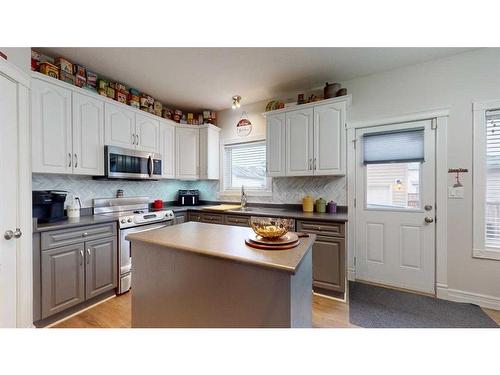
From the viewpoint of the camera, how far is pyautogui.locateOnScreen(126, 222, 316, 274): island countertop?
3.32 feet

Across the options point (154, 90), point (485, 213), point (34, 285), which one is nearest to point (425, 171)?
point (485, 213)

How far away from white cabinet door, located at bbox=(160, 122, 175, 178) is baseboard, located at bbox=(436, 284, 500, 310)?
12.5ft

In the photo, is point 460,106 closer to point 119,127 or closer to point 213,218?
point 213,218

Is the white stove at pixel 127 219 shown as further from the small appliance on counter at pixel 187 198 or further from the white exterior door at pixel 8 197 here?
the white exterior door at pixel 8 197

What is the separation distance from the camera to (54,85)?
205 cm

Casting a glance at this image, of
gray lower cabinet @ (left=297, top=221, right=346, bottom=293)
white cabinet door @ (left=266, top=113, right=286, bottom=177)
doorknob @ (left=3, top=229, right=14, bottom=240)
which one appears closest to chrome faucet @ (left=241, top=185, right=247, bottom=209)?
white cabinet door @ (left=266, top=113, right=286, bottom=177)

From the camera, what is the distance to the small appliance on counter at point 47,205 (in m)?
1.96

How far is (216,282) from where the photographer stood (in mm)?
1193

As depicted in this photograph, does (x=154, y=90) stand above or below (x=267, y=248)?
above

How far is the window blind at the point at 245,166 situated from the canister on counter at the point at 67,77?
220 cm
